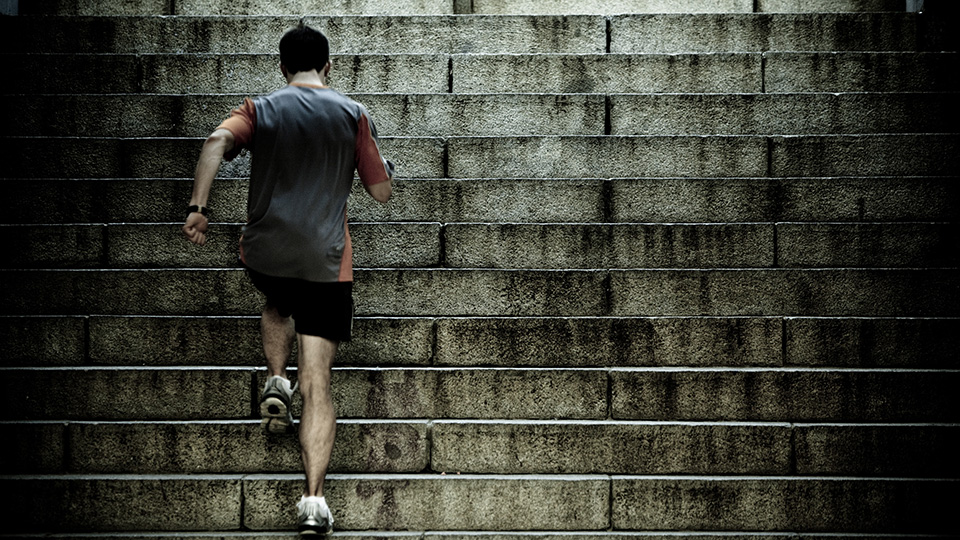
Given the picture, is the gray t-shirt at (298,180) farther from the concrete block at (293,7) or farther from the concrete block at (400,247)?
the concrete block at (293,7)

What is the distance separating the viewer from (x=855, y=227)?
15.7 feet

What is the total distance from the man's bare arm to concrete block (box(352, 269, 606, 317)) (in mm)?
1315

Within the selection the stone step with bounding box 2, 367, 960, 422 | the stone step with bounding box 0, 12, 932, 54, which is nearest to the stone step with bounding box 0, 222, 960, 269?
the stone step with bounding box 2, 367, 960, 422

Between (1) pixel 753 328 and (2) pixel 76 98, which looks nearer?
(1) pixel 753 328

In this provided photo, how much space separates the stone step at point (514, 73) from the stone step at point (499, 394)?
2473mm

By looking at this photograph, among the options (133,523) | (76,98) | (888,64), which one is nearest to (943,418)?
(888,64)

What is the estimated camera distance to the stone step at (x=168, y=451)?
4070 mm

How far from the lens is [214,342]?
4.42 meters

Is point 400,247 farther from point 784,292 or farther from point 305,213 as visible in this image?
point 784,292

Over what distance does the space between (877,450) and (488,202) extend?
252cm

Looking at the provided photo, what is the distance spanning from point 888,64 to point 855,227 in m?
1.70

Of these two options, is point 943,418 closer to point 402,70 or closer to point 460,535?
point 460,535

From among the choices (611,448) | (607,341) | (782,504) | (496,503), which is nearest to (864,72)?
(607,341)

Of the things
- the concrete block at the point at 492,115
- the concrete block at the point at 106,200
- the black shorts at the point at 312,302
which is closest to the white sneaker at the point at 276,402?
the black shorts at the point at 312,302
